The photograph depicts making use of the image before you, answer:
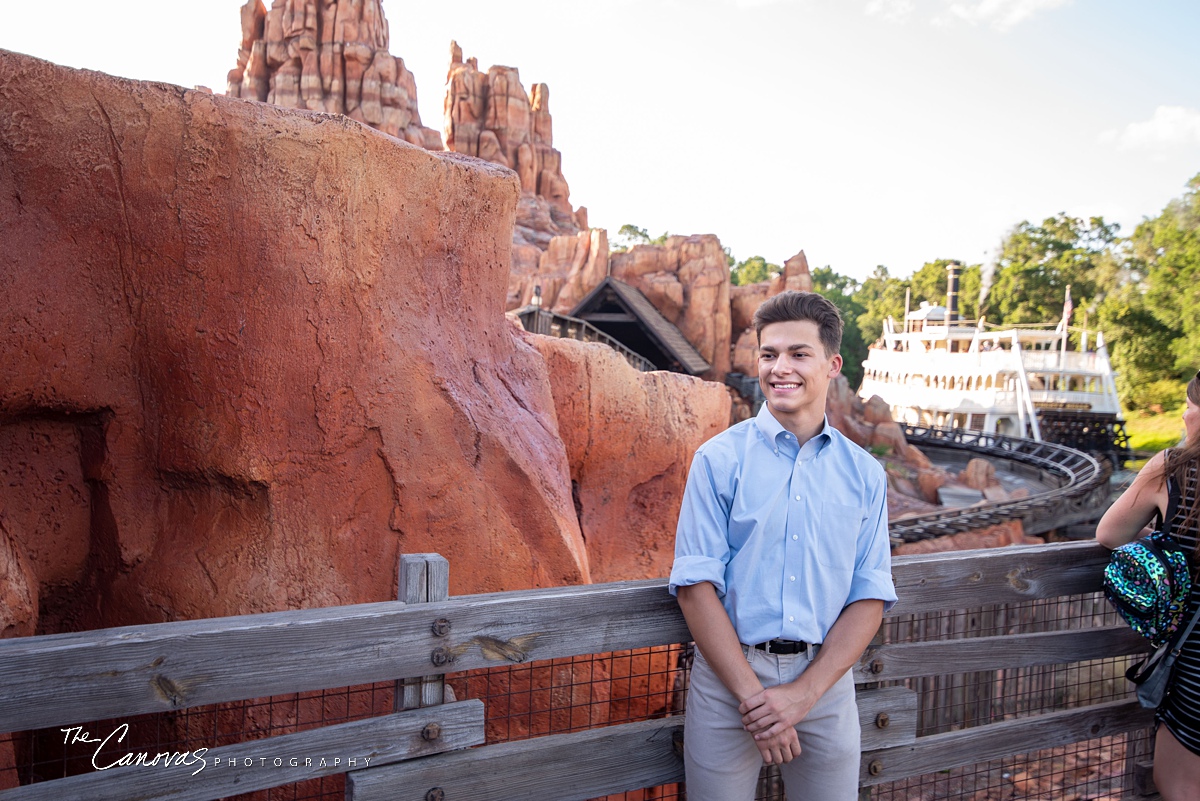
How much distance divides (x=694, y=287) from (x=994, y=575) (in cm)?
2565

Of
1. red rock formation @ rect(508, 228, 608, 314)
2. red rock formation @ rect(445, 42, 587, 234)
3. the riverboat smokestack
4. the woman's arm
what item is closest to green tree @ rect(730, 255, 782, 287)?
red rock formation @ rect(445, 42, 587, 234)

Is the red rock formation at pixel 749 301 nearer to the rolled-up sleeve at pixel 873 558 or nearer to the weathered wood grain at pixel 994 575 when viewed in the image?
the weathered wood grain at pixel 994 575

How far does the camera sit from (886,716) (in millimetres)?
2992

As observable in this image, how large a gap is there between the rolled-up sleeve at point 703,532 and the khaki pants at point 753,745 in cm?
27

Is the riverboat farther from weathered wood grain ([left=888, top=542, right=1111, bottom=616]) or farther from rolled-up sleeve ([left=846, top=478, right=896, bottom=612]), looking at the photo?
rolled-up sleeve ([left=846, top=478, right=896, bottom=612])

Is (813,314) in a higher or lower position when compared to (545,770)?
higher

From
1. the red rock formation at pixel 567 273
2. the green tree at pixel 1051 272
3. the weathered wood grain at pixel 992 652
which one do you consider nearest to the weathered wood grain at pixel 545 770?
the weathered wood grain at pixel 992 652

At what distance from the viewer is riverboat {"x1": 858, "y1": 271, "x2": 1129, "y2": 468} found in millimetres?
29828

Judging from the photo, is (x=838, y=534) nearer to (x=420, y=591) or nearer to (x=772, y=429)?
(x=772, y=429)

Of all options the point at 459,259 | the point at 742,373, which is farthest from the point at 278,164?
the point at 742,373

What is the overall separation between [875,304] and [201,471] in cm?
6917

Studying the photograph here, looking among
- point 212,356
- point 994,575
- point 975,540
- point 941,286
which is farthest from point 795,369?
point 941,286

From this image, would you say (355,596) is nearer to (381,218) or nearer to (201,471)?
(201,471)

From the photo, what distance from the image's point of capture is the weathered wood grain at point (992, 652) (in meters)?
2.94
